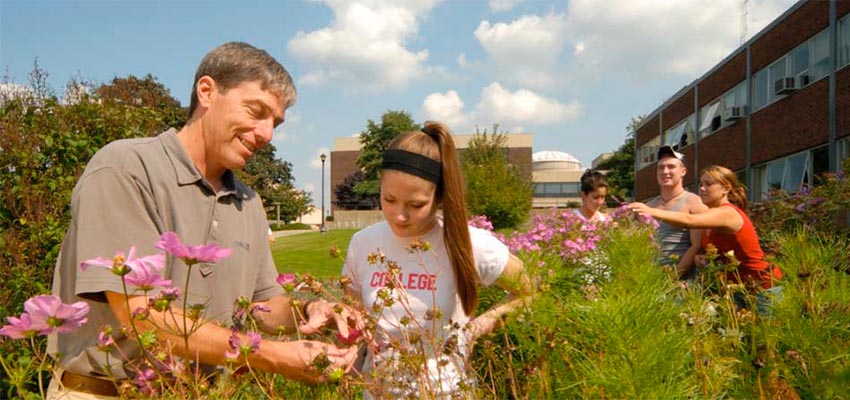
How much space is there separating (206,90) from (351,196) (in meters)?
63.5

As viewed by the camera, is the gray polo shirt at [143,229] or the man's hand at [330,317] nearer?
the man's hand at [330,317]

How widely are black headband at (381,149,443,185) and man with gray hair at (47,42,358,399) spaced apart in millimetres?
388

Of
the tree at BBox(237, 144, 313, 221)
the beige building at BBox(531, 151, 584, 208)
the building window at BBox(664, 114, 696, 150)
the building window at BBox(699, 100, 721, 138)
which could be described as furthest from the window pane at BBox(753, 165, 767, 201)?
the beige building at BBox(531, 151, 584, 208)

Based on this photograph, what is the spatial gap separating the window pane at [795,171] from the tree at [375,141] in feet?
139

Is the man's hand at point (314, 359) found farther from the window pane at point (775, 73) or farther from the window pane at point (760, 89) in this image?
the window pane at point (760, 89)

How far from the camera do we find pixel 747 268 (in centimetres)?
339

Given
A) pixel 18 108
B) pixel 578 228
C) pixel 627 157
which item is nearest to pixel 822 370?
pixel 578 228

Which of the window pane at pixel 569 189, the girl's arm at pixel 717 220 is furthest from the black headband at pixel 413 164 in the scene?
the window pane at pixel 569 189

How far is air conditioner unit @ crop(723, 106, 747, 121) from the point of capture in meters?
22.3

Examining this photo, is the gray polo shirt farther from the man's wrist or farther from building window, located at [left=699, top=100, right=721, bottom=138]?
building window, located at [left=699, top=100, right=721, bottom=138]

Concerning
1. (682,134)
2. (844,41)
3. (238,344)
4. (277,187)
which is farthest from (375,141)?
(238,344)

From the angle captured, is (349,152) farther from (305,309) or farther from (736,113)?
(305,309)

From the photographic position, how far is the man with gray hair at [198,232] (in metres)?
1.44

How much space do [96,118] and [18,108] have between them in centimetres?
48
